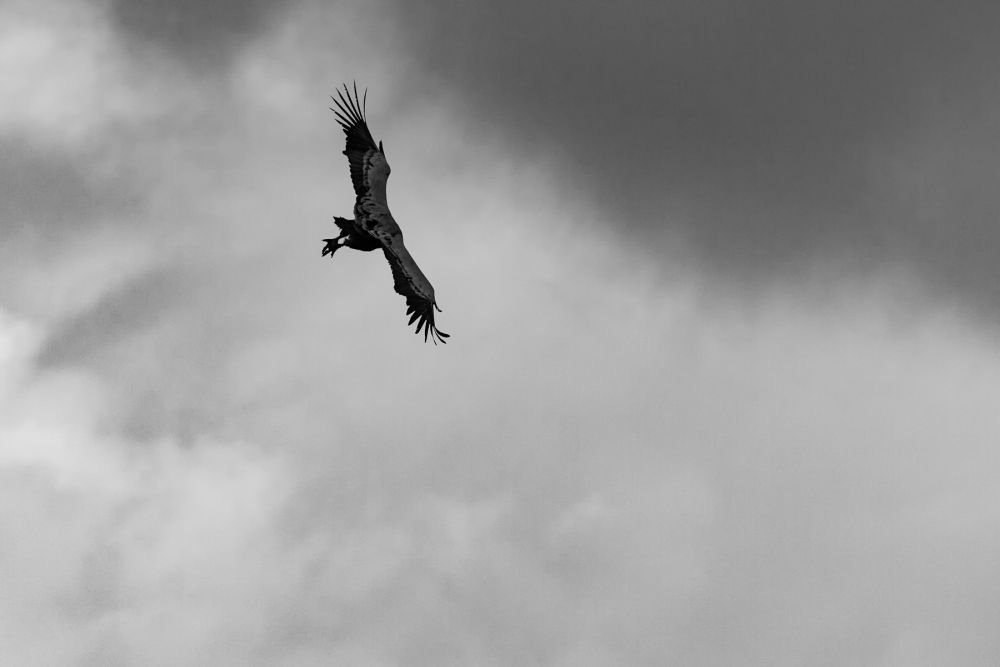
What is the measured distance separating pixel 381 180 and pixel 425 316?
12222 mm

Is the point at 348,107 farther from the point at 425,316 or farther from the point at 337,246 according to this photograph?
the point at 425,316

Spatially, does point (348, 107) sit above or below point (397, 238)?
above

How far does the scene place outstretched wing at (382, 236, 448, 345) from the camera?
76.7m

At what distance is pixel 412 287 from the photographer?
7744cm

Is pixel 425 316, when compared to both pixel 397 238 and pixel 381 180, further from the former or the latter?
pixel 381 180

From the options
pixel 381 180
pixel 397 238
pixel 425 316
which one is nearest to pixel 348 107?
pixel 381 180

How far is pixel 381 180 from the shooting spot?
83938mm

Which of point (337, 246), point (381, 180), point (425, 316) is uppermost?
point (381, 180)

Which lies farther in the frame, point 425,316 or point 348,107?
point 348,107

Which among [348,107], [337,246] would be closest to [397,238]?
[337,246]

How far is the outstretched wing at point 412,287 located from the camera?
76688mm

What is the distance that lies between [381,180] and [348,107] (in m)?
5.46

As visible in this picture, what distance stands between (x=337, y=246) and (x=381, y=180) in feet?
22.7

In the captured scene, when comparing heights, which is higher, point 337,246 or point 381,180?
point 381,180
